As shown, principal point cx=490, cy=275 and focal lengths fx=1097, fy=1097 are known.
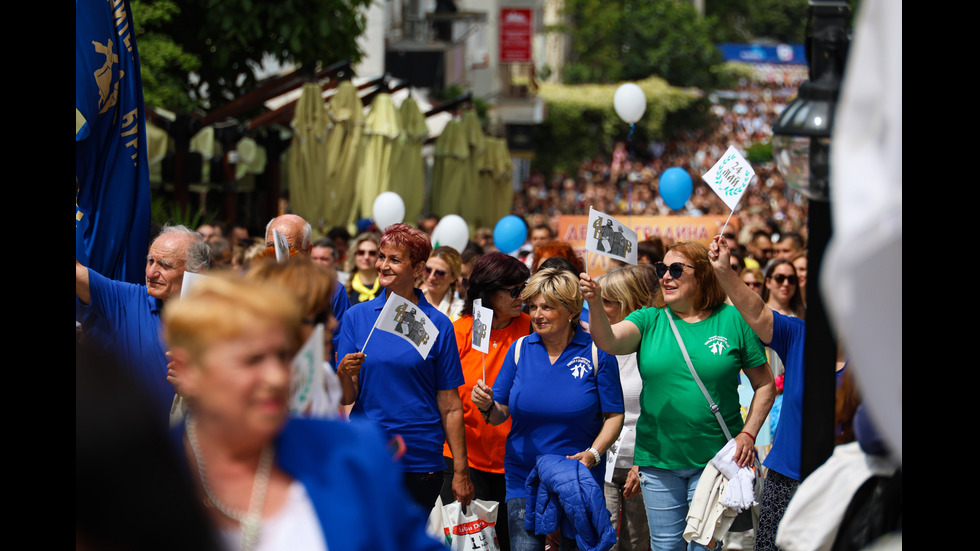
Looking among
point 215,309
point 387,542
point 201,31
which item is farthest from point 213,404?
point 201,31

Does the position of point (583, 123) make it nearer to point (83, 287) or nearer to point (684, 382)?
point (684, 382)

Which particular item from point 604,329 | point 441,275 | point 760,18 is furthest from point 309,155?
point 760,18

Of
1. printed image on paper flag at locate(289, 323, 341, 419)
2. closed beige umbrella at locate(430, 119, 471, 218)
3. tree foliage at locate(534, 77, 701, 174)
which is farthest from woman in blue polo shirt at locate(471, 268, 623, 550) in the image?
tree foliage at locate(534, 77, 701, 174)

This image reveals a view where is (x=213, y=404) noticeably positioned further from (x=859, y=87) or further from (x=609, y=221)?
(x=609, y=221)

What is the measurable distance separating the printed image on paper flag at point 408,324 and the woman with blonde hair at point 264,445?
2.53m

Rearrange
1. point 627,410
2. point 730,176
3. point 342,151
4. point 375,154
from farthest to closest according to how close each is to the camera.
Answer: point 375,154, point 342,151, point 730,176, point 627,410

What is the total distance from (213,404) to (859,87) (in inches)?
53.1

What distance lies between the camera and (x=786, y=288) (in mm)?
6934

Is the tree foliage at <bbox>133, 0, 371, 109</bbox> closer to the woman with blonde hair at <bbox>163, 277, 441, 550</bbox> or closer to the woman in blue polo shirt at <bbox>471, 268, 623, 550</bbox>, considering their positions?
the woman in blue polo shirt at <bbox>471, 268, 623, 550</bbox>

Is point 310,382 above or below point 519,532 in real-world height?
above

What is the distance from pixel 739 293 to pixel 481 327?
1.37m

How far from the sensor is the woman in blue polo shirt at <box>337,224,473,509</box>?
16.5ft
